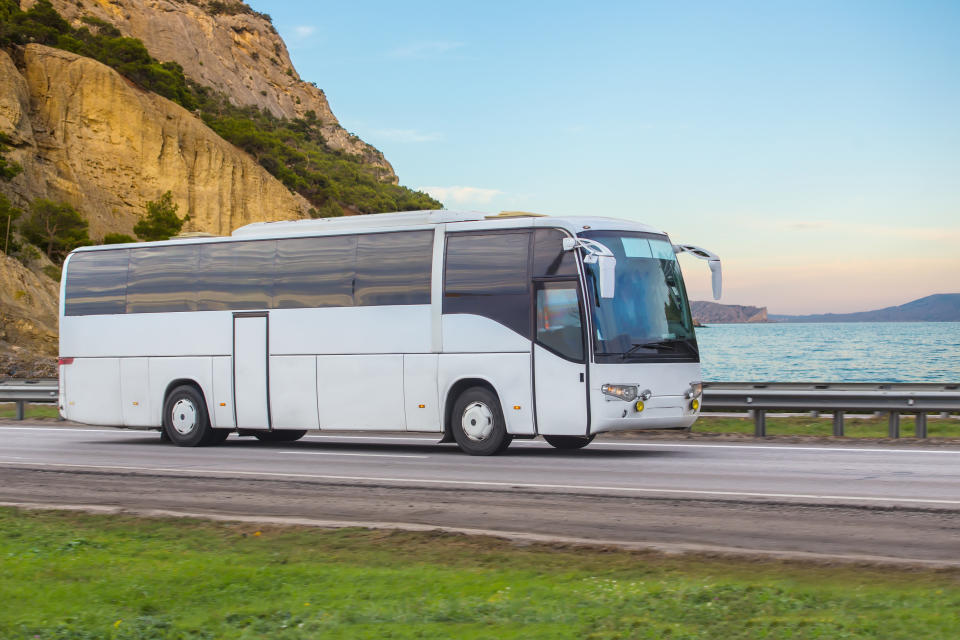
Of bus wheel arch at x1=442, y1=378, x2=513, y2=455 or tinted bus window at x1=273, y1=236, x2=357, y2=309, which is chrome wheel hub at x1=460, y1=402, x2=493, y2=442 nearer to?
bus wheel arch at x1=442, y1=378, x2=513, y2=455

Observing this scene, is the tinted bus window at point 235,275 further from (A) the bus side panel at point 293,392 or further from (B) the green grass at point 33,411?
(B) the green grass at point 33,411

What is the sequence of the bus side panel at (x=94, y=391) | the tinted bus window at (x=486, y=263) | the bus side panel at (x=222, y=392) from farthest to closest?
the bus side panel at (x=94, y=391) < the bus side panel at (x=222, y=392) < the tinted bus window at (x=486, y=263)

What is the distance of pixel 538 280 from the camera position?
15289mm

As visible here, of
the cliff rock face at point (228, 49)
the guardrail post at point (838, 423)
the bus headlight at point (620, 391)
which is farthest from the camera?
the cliff rock face at point (228, 49)

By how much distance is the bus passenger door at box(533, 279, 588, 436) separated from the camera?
1478 cm

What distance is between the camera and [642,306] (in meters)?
15.2

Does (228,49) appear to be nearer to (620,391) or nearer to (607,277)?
(620,391)

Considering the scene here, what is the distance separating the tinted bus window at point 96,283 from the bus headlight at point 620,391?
366 inches

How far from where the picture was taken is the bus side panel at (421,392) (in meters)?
16.1

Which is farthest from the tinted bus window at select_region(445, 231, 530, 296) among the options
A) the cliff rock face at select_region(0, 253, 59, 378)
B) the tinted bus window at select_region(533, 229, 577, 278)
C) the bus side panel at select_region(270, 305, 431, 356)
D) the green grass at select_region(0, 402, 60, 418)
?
the cliff rock face at select_region(0, 253, 59, 378)

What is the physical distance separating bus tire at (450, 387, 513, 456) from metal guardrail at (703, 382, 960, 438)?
193 inches

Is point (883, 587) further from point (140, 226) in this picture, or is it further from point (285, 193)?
point (285, 193)

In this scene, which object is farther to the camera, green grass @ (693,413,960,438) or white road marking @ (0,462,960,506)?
green grass @ (693,413,960,438)

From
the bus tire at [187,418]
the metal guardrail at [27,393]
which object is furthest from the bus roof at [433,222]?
the metal guardrail at [27,393]
